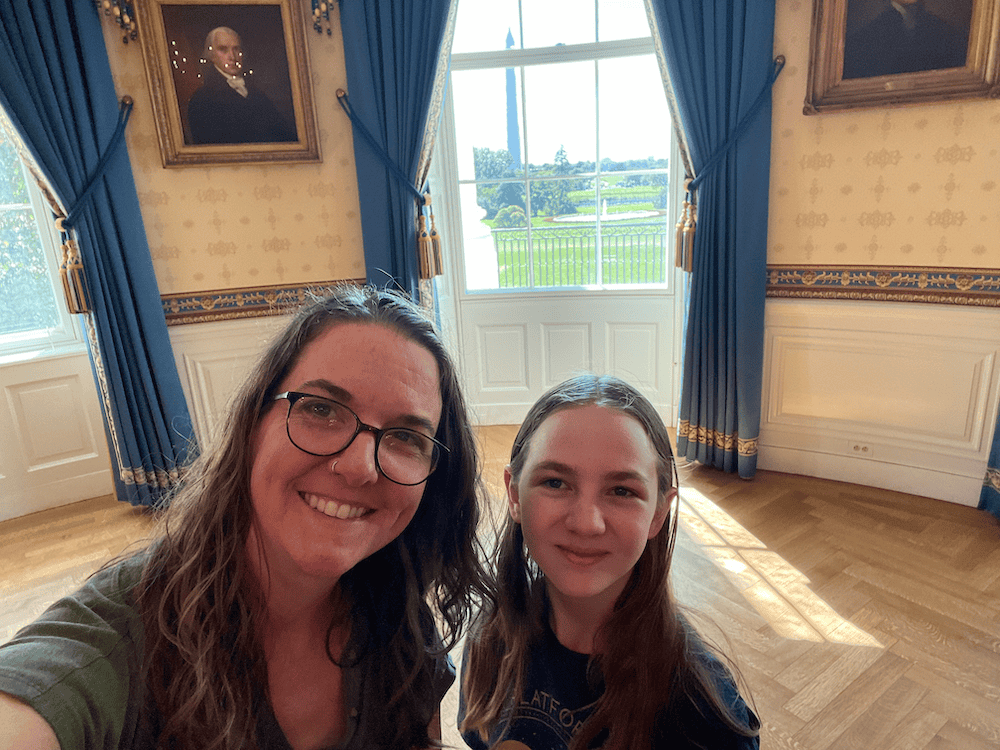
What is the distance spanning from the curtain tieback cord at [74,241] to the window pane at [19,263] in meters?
0.46

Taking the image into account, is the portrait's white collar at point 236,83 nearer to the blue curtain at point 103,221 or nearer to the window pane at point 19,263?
the blue curtain at point 103,221

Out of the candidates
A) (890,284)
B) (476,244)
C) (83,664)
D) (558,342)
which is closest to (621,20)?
(476,244)

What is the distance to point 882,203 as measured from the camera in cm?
285

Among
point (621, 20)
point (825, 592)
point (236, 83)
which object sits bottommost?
point (825, 592)

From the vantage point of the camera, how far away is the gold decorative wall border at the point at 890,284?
2.70 metres

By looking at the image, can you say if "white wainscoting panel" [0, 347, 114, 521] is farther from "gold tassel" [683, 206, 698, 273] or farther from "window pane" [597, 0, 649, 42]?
"window pane" [597, 0, 649, 42]

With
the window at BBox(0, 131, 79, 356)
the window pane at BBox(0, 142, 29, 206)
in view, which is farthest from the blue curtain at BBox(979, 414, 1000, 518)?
the window pane at BBox(0, 142, 29, 206)

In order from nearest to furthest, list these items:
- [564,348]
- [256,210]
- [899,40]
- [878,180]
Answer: [899,40] < [878,180] < [256,210] < [564,348]

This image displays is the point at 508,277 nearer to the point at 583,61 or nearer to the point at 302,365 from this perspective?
the point at 583,61

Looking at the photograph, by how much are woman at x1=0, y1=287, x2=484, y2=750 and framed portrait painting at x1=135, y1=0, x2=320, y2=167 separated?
2706 mm

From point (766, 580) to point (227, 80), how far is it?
3580mm

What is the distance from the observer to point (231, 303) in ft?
11.3

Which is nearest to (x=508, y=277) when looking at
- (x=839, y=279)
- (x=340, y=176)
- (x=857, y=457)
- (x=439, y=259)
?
(x=439, y=259)

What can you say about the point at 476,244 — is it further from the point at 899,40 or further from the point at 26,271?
the point at 26,271
